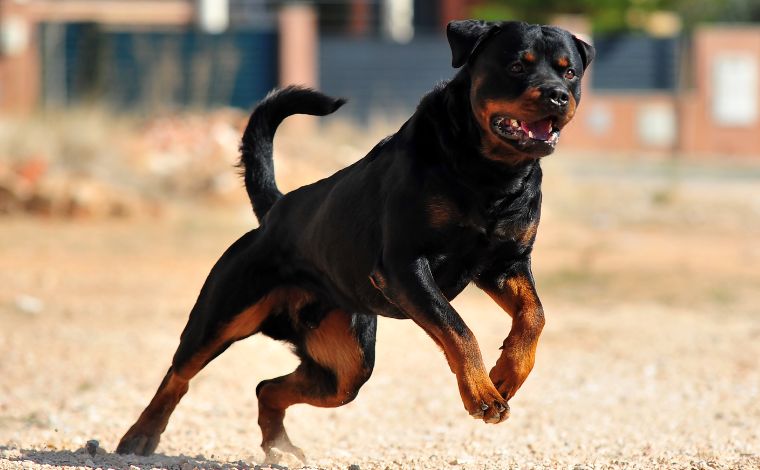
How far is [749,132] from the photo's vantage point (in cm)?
2889

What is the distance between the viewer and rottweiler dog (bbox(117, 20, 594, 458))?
4613 millimetres

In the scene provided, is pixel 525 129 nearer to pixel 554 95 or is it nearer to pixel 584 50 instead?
pixel 554 95

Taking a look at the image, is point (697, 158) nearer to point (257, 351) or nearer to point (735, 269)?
point (735, 269)

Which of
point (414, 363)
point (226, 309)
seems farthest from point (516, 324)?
point (414, 363)

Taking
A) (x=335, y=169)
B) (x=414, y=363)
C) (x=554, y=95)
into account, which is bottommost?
(x=335, y=169)

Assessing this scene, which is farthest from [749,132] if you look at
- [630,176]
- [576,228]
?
[576,228]

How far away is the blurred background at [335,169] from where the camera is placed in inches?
281

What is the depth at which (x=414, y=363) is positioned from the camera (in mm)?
8914

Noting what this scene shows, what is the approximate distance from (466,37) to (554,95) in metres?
0.47

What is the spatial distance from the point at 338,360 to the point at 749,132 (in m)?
24.8

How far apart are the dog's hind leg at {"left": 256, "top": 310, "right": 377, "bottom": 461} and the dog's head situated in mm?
1181

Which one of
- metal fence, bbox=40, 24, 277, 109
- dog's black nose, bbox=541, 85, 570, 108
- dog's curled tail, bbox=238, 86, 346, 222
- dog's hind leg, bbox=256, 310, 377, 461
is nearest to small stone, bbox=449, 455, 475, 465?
dog's hind leg, bbox=256, 310, 377, 461

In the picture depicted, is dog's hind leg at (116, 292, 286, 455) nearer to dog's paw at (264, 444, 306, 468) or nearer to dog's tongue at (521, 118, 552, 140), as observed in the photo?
dog's paw at (264, 444, 306, 468)

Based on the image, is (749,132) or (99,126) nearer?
(99,126)
